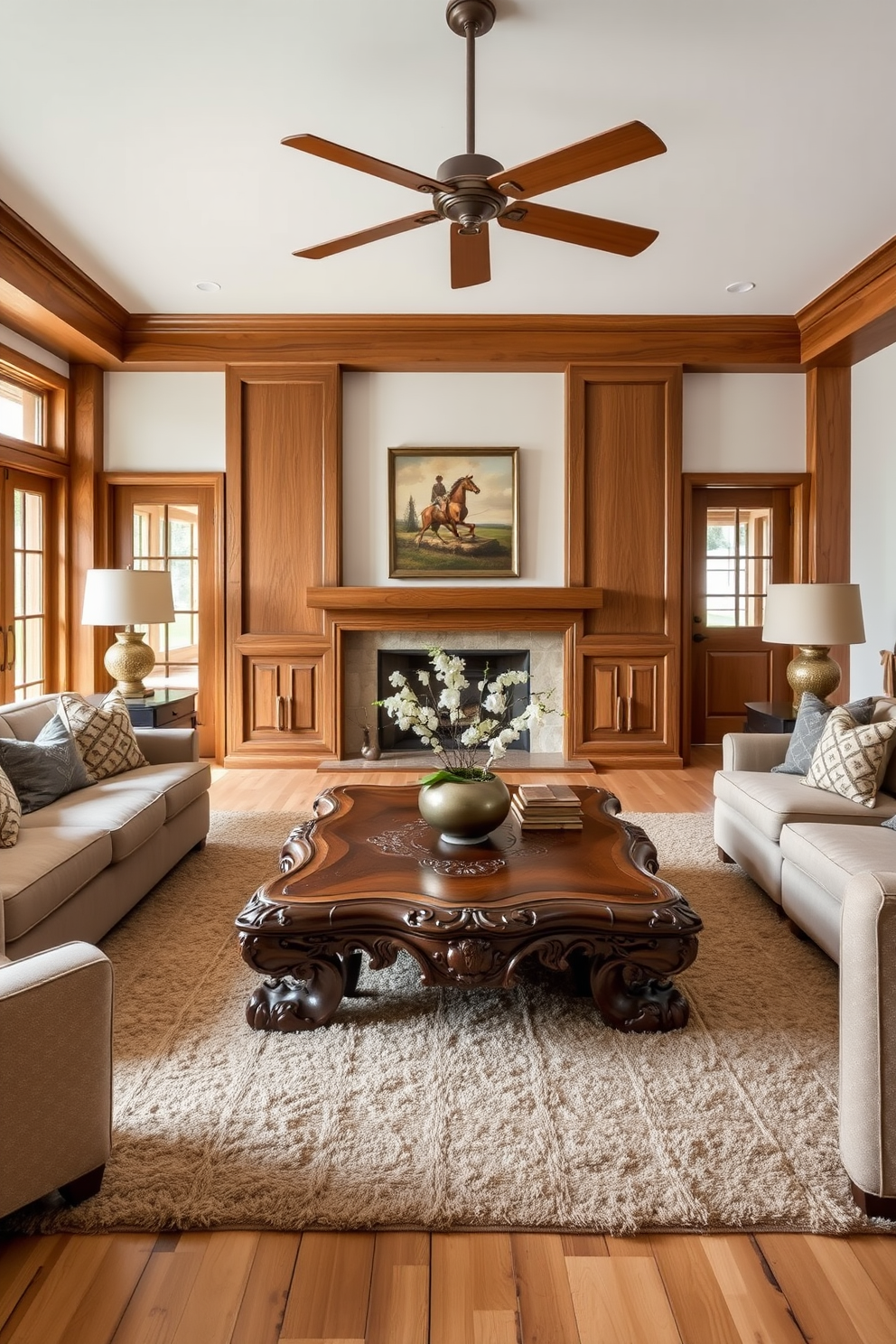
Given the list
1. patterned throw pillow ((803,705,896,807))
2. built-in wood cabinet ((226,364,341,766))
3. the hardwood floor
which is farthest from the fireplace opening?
the hardwood floor

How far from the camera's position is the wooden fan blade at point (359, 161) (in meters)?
2.44

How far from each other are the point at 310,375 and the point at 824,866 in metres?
4.78

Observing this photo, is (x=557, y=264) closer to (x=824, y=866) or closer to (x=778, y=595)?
(x=778, y=595)

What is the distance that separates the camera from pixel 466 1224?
1562mm

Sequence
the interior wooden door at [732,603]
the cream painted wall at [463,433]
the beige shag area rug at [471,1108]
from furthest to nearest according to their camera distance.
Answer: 1. the interior wooden door at [732,603]
2. the cream painted wall at [463,433]
3. the beige shag area rug at [471,1108]

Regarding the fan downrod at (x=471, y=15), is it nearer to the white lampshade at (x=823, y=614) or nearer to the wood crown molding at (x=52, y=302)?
the wood crown molding at (x=52, y=302)

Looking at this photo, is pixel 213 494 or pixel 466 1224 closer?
pixel 466 1224

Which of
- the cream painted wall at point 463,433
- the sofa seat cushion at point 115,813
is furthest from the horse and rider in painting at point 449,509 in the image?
the sofa seat cushion at point 115,813

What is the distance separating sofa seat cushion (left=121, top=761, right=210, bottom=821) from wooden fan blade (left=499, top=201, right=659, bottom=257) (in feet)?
8.28

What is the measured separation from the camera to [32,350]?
17.4ft

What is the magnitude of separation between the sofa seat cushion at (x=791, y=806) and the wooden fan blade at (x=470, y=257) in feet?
7.50

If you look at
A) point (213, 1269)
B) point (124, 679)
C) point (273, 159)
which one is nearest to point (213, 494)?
point (124, 679)

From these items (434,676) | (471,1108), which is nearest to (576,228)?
(471,1108)

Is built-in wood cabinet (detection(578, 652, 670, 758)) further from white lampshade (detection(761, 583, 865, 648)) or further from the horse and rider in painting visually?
white lampshade (detection(761, 583, 865, 648))
